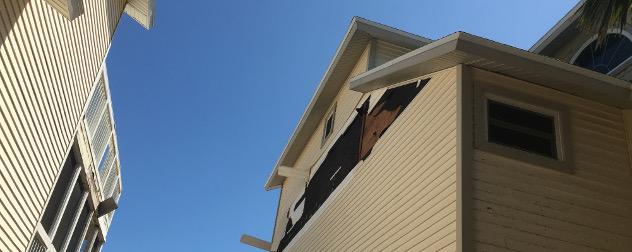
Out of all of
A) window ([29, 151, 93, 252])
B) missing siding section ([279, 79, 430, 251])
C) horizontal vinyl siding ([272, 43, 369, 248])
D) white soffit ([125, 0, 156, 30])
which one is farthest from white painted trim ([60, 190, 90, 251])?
horizontal vinyl siding ([272, 43, 369, 248])

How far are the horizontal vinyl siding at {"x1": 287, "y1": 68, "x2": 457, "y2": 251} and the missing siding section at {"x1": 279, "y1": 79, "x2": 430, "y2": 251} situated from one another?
0.26 metres

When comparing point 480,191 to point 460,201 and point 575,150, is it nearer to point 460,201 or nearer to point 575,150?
point 460,201

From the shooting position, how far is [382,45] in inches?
510

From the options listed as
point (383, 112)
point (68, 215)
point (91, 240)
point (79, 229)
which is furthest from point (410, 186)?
point (91, 240)

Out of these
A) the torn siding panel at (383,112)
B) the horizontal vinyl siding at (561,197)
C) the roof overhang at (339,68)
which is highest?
the roof overhang at (339,68)

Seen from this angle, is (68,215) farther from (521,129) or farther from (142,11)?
(521,129)

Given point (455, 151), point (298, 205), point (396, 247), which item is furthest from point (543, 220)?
point (298, 205)

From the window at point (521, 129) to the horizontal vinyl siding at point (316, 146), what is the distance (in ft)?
16.5

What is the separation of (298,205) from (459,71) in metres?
9.08

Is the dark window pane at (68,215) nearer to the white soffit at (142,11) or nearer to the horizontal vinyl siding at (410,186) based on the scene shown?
the white soffit at (142,11)

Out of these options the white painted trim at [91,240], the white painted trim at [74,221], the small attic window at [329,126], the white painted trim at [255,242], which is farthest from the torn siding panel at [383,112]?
the white painted trim at [91,240]

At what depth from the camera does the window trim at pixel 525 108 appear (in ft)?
22.6

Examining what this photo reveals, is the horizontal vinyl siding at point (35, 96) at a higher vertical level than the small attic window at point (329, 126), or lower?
lower

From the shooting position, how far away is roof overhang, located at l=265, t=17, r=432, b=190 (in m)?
12.7
